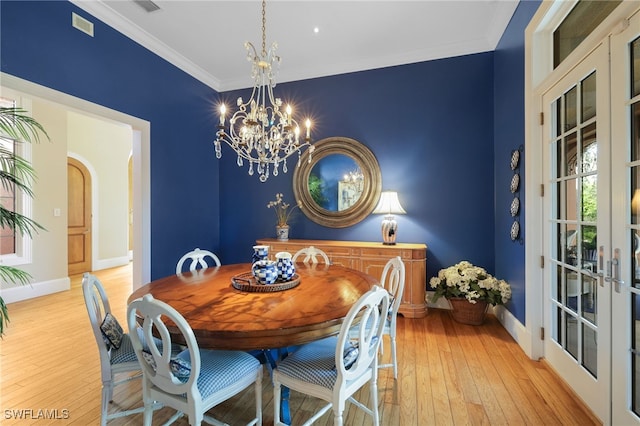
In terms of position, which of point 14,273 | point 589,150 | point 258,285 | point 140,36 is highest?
point 140,36

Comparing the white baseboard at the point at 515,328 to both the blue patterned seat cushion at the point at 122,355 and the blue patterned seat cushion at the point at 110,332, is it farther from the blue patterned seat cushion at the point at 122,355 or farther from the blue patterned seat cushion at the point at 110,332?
the blue patterned seat cushion at the point at 110,332

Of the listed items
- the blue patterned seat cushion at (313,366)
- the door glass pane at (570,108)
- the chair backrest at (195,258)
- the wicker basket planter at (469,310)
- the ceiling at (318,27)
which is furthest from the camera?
the wicker basket planter at (469,310)

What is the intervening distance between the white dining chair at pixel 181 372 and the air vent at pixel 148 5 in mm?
3031

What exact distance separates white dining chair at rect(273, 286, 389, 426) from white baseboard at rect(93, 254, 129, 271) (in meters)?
6.82

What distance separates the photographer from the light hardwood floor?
6.30 ft

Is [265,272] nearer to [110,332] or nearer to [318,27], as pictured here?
[110,332]

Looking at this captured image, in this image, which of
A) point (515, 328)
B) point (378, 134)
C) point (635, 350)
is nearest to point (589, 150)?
point (635, 350)

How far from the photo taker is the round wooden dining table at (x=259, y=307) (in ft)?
4.63

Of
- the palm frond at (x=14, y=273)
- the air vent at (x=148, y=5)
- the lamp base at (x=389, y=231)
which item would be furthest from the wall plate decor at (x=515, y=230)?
the air vent at (x=148, y=5)

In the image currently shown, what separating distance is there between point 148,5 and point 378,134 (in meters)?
2.93

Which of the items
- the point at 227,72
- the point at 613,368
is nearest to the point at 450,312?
the point at 613,368

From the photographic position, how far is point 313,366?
1613 mm

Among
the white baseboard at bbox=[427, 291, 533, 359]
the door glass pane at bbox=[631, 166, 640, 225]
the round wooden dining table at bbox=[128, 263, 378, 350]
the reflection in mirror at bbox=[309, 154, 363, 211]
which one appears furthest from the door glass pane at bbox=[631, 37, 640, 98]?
the reflection in mirror at bbox=[309, 154, 363, 211]

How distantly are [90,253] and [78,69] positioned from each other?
16.6 ft
